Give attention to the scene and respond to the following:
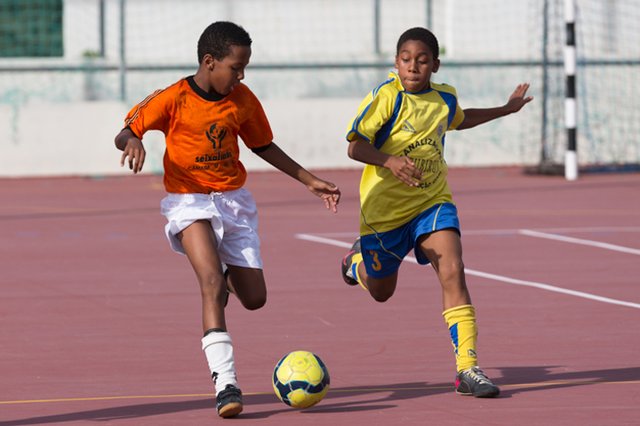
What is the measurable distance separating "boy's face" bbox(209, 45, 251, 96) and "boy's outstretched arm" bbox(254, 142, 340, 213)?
0.50 m

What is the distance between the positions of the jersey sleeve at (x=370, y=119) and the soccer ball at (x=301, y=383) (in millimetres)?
1328

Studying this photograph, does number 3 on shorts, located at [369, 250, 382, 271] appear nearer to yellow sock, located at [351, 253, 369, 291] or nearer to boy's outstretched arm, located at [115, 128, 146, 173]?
yellow sock, located at [351, 253, 369, 291]

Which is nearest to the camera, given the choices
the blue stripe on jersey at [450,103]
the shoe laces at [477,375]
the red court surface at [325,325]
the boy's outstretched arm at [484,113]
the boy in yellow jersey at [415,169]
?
the red court surface at [325,325]

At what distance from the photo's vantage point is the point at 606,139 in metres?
24.0

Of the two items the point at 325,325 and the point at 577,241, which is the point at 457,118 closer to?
the point at 325,325

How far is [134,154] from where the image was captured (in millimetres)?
6859

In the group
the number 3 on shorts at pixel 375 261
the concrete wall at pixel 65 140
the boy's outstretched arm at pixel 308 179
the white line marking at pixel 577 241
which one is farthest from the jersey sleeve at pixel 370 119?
the concrete wall at pixel 65 140

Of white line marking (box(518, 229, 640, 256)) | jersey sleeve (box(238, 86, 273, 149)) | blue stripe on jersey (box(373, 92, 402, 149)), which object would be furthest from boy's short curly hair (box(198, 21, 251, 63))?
white line marking (box(518, 229, 640, 256))

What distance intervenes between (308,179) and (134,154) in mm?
1034

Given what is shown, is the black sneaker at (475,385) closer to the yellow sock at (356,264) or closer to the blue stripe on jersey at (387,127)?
the blue stripe on jersey at (387,127)

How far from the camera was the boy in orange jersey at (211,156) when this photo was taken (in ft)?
23.5

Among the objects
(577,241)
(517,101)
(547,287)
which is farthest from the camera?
(577,241)

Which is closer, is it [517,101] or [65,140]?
[517,101]

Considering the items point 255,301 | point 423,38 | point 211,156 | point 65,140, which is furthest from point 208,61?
point 65,140
